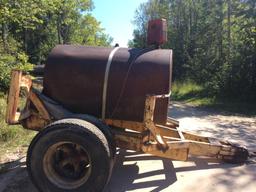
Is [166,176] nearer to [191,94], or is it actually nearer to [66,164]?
[66,164]

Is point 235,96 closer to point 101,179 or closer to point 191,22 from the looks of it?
point 101,179

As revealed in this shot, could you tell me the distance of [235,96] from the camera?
51.9 feet

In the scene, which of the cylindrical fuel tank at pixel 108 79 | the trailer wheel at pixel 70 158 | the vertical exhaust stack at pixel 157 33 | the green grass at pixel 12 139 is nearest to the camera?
the trailer wheel at pixel 70 158

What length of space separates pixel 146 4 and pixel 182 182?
147ft

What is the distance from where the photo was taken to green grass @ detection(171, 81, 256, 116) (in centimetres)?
1298

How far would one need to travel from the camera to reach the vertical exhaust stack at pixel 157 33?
5.05 meters

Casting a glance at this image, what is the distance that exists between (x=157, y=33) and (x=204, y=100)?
11.3m

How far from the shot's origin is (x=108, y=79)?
4.46 m

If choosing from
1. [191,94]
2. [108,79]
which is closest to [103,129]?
[108,79]

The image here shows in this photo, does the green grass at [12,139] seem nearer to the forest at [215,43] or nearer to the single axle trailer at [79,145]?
the single axle trailer at [79,145]

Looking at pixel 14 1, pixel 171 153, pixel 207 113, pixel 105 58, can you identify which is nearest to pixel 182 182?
pixel 171 153

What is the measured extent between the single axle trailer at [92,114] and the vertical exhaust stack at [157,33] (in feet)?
A: 1.02

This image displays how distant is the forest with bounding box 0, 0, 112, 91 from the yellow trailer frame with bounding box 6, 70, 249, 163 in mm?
6427

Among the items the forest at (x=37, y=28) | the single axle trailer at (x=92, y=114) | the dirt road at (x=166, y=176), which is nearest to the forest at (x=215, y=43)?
the forest at (x=37, y=28)
